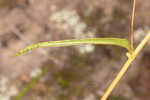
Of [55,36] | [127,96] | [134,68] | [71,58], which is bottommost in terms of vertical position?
[127,96]

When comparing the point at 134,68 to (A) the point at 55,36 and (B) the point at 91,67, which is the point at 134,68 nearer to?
(B) the point at 91,67

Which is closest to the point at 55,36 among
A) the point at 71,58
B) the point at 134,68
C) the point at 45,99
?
the point at 71,58

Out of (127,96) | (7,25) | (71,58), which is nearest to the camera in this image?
(127,96)

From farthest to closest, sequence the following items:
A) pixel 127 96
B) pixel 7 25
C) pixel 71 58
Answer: pixel 7 25 → pixel 71 58 → pixel 127 96

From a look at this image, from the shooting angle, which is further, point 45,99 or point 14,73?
point 14,73

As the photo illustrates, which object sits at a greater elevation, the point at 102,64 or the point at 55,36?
the point at 55,36

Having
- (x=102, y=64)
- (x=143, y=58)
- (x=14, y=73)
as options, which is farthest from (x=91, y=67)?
(x=14, y=73)
